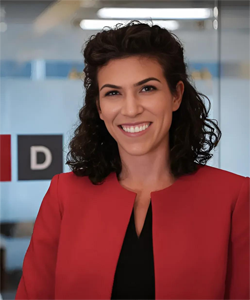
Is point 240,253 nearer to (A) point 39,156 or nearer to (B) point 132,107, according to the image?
(B) point 132,107

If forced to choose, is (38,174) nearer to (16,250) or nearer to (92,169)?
(16,250)

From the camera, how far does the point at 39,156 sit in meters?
2.54

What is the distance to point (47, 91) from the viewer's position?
2.53 m

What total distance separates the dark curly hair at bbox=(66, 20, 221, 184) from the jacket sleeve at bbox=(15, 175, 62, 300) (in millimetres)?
199

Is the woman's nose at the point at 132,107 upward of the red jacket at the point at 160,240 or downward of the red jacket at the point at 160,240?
upward

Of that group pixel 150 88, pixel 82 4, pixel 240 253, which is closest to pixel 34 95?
pixel 82 4

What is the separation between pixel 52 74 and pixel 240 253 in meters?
1.68

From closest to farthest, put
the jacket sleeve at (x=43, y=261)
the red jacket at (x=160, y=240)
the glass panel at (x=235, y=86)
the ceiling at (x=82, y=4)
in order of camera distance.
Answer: the red jacket at (x=160, y=240) < the jacket sleeve at (x=43, y=261) < the ceiling at (x=82, y=4) < the glass panel at (x=235, y=86)

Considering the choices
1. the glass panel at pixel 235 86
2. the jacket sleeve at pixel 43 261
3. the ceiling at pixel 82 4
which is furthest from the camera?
the glass panel at pixel 235 86

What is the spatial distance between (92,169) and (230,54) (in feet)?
5.05

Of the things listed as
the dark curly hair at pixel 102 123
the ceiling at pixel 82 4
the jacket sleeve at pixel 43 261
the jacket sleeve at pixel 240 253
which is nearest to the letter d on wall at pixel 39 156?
the ceiling at pixel 82 4

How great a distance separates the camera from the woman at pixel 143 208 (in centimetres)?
126

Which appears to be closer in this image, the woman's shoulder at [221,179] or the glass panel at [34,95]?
the woman's shoulder at [221,179]

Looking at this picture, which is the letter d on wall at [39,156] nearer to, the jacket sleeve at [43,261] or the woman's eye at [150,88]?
the jacket sleeve at [43,261]
